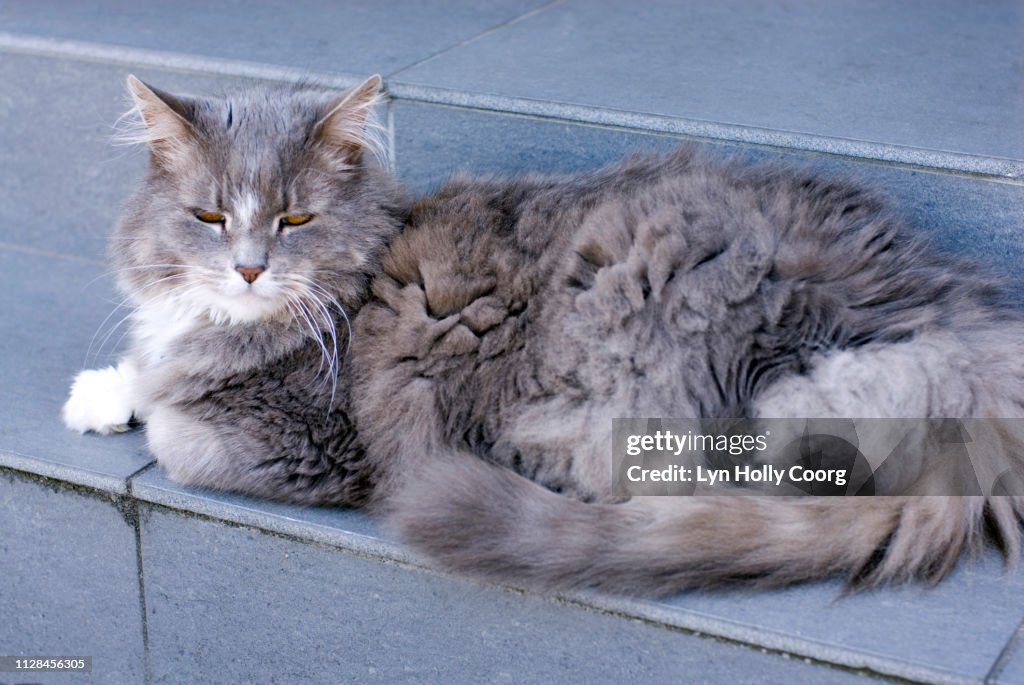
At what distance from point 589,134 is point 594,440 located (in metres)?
0.74

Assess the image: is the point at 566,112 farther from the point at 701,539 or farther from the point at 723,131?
the point at 701,539

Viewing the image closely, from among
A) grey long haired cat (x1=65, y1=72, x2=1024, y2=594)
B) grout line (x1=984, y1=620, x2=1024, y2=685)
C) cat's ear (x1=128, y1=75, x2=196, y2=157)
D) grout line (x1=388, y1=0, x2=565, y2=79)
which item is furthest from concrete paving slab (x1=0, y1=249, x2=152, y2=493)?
grout line (x1=984, y1=620, x2=1024, y2=685)

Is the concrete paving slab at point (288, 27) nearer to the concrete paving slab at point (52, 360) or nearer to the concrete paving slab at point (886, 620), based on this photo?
the concrete paving slab at point (52, 360)

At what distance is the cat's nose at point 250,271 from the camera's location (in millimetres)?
1896

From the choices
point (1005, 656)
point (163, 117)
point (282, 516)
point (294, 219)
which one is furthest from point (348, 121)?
point (1005, 656)

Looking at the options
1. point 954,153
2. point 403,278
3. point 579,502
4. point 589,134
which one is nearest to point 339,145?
point 403,278

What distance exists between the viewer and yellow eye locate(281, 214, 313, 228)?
1960 millimetres

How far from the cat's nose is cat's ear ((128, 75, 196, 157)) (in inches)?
10.2

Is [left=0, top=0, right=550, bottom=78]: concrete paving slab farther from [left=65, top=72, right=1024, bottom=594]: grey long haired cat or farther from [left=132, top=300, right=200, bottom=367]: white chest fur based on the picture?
[left=132, top=300, right=200, bottom=367]: white chest fur

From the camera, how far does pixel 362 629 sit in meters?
1.89

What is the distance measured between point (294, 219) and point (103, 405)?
0.58 m

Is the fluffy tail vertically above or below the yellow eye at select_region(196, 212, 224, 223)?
below

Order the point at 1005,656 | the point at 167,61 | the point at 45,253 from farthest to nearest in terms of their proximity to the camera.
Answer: the point at 45,253, the point at 167,61, the point at 1005,656

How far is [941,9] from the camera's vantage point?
128 inches
